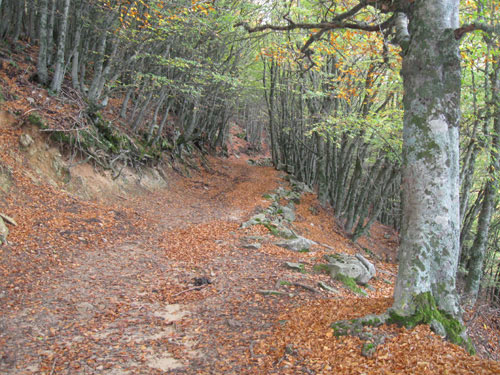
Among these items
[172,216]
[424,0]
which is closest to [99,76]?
[172,216]

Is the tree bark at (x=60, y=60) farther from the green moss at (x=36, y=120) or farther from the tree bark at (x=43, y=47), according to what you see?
the green moss at (x=36, y=120)

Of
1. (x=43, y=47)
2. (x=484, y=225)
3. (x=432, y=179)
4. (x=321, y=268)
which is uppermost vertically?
(x=43, y=47)

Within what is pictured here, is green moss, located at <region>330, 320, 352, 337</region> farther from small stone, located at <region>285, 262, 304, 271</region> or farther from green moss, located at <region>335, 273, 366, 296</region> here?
small stone, located at <region>285, 262, 304, 271</region>

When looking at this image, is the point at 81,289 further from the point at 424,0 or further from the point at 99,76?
the point at 99,76

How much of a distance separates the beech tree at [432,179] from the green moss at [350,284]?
2667 millimetres

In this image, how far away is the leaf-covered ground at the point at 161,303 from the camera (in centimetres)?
326

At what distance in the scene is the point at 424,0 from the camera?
3.63m

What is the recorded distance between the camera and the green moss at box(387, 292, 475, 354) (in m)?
3.32

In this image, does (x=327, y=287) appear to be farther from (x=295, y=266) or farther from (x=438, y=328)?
(x=438, y=328)

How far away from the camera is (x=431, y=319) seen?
3.34m

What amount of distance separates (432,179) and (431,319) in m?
1.44

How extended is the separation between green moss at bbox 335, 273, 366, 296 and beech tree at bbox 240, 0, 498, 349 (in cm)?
267

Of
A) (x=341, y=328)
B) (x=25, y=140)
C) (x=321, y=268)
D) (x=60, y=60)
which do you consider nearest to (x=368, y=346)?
(x=341, y=328)

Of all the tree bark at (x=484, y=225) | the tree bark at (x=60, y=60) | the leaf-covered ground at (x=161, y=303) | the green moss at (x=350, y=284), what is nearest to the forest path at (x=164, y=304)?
the leaf-covered ground at (x=161, y=303)
